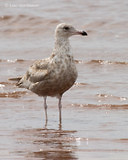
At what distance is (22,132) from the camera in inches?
348

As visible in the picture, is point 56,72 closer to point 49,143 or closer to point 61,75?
point 61,75

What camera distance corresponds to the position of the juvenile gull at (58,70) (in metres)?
9.88

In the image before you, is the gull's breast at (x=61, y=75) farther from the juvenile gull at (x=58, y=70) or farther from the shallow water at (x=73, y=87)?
the shallow water at (x=73, y=87)

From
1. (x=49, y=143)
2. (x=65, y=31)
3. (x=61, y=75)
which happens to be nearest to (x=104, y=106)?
(x=61, y=75)

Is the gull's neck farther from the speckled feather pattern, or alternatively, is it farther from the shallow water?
the shallow water

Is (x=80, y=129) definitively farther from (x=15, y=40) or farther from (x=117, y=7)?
(x=117, y=7)

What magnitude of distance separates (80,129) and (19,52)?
783 centimetres

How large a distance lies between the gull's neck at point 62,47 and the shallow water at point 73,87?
0.98 metres

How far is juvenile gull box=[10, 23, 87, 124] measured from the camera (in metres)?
9.88

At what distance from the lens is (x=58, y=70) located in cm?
990

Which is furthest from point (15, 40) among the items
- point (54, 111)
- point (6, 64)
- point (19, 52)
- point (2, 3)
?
point (54, 111)

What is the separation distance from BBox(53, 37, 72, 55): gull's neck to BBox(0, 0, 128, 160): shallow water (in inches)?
38.6

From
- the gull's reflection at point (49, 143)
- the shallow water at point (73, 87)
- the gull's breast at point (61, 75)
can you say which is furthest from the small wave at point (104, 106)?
the gull's reflection at point (49, 143)

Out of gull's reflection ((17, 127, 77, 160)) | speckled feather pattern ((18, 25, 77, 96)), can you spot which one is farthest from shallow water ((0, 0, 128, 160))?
speckled feather pattern ((18, 25, 77, 96))
